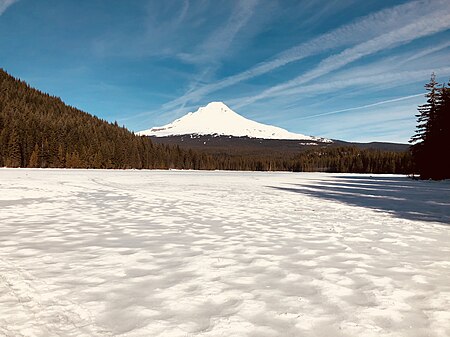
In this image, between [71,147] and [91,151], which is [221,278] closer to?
[91,151]

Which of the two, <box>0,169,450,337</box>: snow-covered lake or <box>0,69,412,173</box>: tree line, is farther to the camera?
<box>0,69,412,173</box>: tree line

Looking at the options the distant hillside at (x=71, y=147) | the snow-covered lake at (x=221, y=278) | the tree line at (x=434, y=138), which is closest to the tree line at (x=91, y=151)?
the distant hillside at (x=71, y=147)

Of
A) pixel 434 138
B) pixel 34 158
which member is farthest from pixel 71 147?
pixel 434 138

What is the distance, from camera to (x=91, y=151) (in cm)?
9975

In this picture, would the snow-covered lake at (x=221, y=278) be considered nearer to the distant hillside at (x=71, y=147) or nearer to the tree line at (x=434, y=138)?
the tree line at (x=434, y=138)

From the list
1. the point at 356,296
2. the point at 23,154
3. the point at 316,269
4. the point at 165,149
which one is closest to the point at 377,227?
the point at 316,269

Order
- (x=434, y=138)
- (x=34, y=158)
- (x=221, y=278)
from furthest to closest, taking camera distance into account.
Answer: (x=34, y=158)
(x=434, y=138)
(x=221, y=278)

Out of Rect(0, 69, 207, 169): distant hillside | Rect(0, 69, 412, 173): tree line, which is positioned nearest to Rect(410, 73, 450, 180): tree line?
Rect(0, 69, 412, 173): tree line

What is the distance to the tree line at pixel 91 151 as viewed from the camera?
90.7 metres

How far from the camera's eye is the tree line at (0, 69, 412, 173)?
3570 inches

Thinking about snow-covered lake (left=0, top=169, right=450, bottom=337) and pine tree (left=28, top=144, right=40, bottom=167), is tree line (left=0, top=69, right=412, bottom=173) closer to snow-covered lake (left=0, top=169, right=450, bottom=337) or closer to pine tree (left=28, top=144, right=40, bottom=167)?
pine tree (left=28, top=144, right=40, bottom=167)

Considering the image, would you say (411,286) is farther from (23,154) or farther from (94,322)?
(23,154)

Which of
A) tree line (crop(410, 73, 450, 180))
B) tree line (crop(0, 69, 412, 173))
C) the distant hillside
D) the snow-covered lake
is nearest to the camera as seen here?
the snow-covered lake

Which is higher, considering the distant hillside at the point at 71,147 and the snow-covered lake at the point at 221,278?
the distant hillside at the point at 71,147
